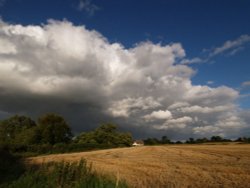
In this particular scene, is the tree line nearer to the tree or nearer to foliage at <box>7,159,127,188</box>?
the tree

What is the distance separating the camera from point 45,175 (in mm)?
15531

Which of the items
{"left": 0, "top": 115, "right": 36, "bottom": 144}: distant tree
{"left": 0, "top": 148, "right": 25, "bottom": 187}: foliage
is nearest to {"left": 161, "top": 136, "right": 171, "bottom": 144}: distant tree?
{"left": 0, "top": 115, "right": 36, "bottom": 144}: distant tree

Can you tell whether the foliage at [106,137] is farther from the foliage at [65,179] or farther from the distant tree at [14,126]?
the foliage at [65,179]

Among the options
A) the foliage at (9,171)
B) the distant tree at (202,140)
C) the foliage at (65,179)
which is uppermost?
the distant tree at (202,140)

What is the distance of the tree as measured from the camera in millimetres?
90000

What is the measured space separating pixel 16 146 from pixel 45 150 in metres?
7.44

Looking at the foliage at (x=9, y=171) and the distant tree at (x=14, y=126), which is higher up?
the distant tree at (x=14, y=126)

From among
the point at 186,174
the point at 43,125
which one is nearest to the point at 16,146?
the point at 43,125

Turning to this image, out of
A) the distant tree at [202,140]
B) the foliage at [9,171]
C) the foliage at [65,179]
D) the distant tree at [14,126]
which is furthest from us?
the distant tree at [14,126]

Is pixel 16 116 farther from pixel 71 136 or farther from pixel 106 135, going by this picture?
pixel 106 135

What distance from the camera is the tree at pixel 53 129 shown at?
90.0 m

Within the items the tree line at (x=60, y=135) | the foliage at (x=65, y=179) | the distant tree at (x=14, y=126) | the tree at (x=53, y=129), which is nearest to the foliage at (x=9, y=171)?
the foliage at (x=65, y=179)

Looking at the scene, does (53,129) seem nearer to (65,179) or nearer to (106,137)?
(106,137)

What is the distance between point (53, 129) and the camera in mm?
92125
